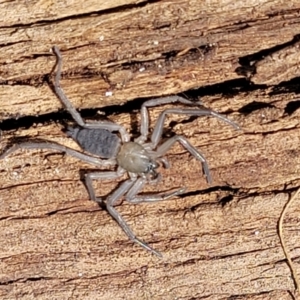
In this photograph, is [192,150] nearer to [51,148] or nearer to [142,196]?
[142,196]

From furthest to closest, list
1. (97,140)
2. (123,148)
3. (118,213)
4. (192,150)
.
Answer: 1. (123,148)
2. (97,140)
3. (118,213)
4. (192,150)

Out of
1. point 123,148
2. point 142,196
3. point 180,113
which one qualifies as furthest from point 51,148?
point 180,113

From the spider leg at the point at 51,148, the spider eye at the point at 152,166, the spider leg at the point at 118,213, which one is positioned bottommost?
the spider leg at the point at 118,213

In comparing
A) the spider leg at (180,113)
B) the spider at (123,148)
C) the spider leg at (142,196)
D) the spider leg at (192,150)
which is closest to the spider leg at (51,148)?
the spider at (123,148)

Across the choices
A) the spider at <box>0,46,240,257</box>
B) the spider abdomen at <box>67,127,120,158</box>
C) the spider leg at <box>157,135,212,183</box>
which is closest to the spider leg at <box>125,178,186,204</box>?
the spider at <box>0,46,240,257</box>

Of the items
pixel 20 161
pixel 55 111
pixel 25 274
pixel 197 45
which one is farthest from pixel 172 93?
pixel 25 274

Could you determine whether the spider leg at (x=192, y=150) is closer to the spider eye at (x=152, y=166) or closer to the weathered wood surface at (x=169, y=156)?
the weathered wood surface at (x=169, y=156)
